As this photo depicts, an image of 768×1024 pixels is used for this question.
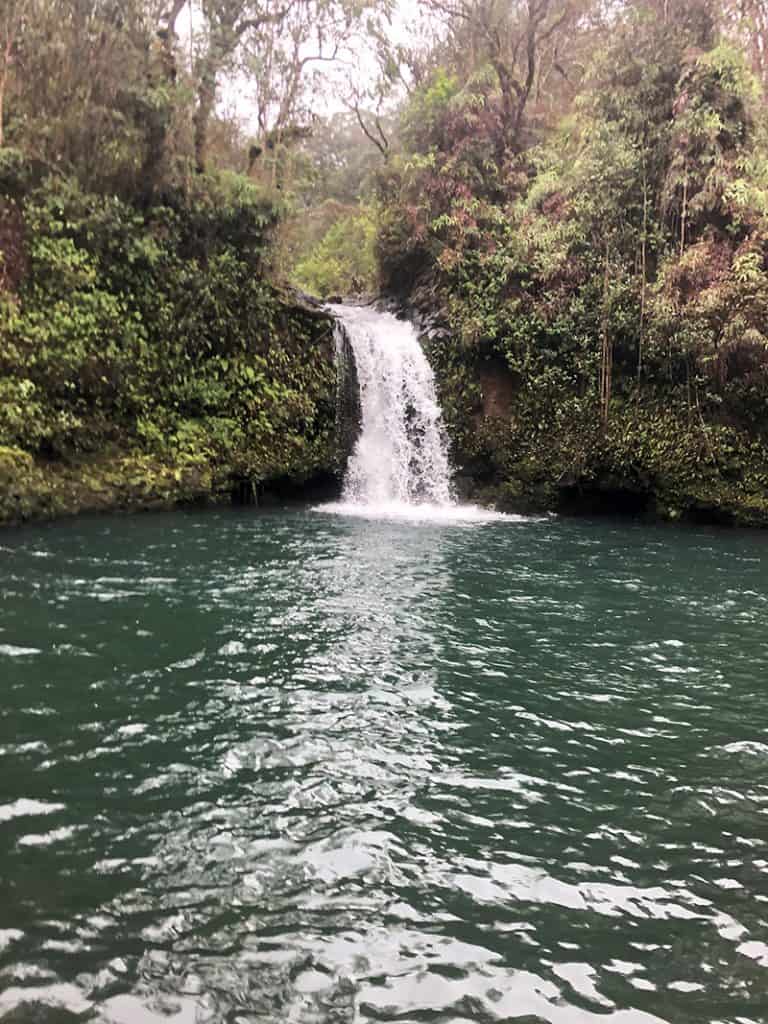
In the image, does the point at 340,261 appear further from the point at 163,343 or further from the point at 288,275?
the point at 163,343

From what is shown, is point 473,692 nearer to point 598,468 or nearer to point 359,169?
point 598,468

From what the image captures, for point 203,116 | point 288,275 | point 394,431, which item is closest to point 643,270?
point 394,431

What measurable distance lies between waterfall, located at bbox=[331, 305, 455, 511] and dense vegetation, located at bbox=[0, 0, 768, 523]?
0.58 m

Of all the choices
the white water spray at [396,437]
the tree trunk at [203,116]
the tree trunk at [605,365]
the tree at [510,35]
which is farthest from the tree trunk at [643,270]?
the tree trunk at [203,116]

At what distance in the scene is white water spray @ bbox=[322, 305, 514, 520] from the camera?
54.7 feet

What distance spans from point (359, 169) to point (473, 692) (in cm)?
3817

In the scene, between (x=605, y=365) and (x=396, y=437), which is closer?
(x=605, y=365)

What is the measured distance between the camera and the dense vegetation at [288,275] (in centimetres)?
1376

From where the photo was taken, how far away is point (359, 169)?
128 ft

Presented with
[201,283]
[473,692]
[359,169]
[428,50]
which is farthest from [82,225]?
[359,169]

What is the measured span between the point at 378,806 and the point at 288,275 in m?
16.7

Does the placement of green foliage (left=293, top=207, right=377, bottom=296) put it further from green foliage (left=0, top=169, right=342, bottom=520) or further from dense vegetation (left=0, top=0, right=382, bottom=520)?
green foliage (left=0, top=169, right=342, bottom=520)

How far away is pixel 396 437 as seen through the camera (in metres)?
17.3

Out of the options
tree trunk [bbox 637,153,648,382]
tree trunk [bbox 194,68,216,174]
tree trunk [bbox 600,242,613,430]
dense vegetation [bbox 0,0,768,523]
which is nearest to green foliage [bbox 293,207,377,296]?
dense vegetation [bbox 0,0,768,523]
